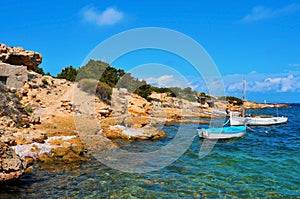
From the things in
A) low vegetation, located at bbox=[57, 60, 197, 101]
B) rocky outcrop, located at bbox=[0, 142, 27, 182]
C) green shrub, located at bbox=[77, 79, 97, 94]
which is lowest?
rocky outcrop, located at bbox=[0, 142, 27, 182]

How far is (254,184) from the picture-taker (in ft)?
51.0

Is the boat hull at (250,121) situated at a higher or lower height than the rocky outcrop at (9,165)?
higher

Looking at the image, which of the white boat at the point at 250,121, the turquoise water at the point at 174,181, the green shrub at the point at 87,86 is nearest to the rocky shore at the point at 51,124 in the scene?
the green shrub at the point at 87,86

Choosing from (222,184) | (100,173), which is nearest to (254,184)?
(222,184)

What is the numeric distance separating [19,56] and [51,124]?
20.6m

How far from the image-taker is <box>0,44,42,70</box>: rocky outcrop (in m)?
37.8

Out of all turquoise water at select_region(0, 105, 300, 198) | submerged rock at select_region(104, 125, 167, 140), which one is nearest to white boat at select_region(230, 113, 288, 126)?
submerged rock at select_region(104, 125, 167, 140)

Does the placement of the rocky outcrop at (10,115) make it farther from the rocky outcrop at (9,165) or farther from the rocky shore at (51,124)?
the rocky outcrop at (9,165)

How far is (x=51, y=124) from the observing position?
24969 millimetres

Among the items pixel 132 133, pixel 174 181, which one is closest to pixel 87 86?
pixel 132 133

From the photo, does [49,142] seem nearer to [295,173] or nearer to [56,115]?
[56,115]

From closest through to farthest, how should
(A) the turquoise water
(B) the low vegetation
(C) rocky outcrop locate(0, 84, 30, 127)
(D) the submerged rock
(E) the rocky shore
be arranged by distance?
(A) the turquoise water, (E) the rocky shore, (C) rocky outcrop locate(0, 84, 30, 127), (D) the submerged rock, (B) the low vegetation

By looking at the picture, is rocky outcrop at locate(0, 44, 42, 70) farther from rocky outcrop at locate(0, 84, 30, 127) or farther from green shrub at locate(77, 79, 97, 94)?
rocky outcrop at locate(0, 84, 30, 127)

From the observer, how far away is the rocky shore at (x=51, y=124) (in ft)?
56.6
